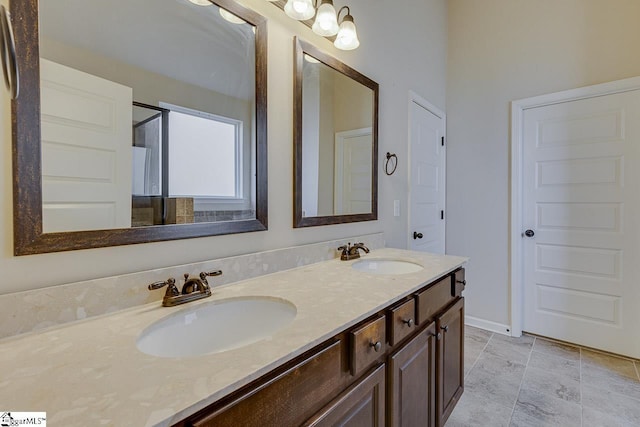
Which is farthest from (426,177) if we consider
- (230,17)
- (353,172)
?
(230,17)

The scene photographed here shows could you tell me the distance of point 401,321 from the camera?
105cm

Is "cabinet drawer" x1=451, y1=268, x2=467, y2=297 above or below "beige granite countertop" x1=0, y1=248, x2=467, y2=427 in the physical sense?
below

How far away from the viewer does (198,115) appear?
1106 mm

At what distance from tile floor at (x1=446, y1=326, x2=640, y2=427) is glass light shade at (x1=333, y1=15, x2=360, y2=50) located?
209cm

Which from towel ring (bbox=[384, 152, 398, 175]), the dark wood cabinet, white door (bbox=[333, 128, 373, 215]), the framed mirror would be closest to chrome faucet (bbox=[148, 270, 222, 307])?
the dark wood cabinet

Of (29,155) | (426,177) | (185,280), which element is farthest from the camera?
(426,177)

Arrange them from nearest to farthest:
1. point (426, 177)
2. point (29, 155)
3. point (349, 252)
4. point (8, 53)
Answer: point (8, 53) → point (29, 155) → point (349, 252) → point (426, 177)

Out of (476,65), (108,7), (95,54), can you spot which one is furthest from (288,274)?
(476,65)

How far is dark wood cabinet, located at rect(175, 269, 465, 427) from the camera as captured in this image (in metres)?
0.60

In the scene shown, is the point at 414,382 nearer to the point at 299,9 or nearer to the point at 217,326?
the point at 217,326

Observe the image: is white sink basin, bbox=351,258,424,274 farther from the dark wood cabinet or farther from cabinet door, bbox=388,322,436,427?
cabinet door, bbox=388,322,436,427

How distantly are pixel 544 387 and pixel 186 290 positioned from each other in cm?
225

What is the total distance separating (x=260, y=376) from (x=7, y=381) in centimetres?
44

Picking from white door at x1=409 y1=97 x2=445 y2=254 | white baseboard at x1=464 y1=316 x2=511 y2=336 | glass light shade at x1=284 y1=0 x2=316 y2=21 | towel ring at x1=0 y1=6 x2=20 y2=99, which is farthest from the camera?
white baseboard at x1=464 y1=316 x2=511 y2=336
